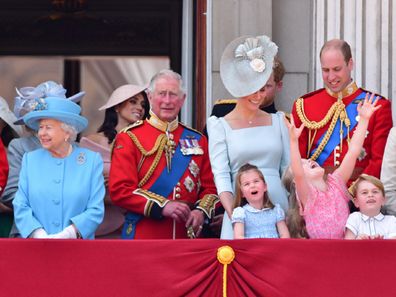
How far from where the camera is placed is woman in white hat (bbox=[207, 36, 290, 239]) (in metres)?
7.75

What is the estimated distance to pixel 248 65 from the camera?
793cm

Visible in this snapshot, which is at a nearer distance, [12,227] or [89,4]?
[12,227]

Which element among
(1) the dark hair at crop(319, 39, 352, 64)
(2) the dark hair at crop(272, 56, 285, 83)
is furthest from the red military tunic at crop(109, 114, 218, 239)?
(1) the dark hair at crop(319, 39, 352, 64)

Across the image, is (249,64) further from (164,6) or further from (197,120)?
(164,6)

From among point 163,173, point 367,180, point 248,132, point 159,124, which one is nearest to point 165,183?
point 163,173

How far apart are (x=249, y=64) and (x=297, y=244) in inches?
47.9

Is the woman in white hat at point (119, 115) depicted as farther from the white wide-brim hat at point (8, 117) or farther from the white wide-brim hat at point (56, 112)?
the white wide-brim hat at point (56, 112)

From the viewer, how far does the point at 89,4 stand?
12.2 metres

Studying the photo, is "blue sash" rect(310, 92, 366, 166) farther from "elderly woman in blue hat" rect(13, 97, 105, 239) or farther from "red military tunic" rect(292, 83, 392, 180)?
"elderly woman in blue hat" rect(13, 97, 105, 239)

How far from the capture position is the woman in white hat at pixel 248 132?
7.75 metres

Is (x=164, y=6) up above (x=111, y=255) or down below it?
above

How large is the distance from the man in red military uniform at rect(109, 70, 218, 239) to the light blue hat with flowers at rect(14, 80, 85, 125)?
0.44 meters

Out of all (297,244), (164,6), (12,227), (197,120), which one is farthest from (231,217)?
(164,6)

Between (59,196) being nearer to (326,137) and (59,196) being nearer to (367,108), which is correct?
(326,137)
